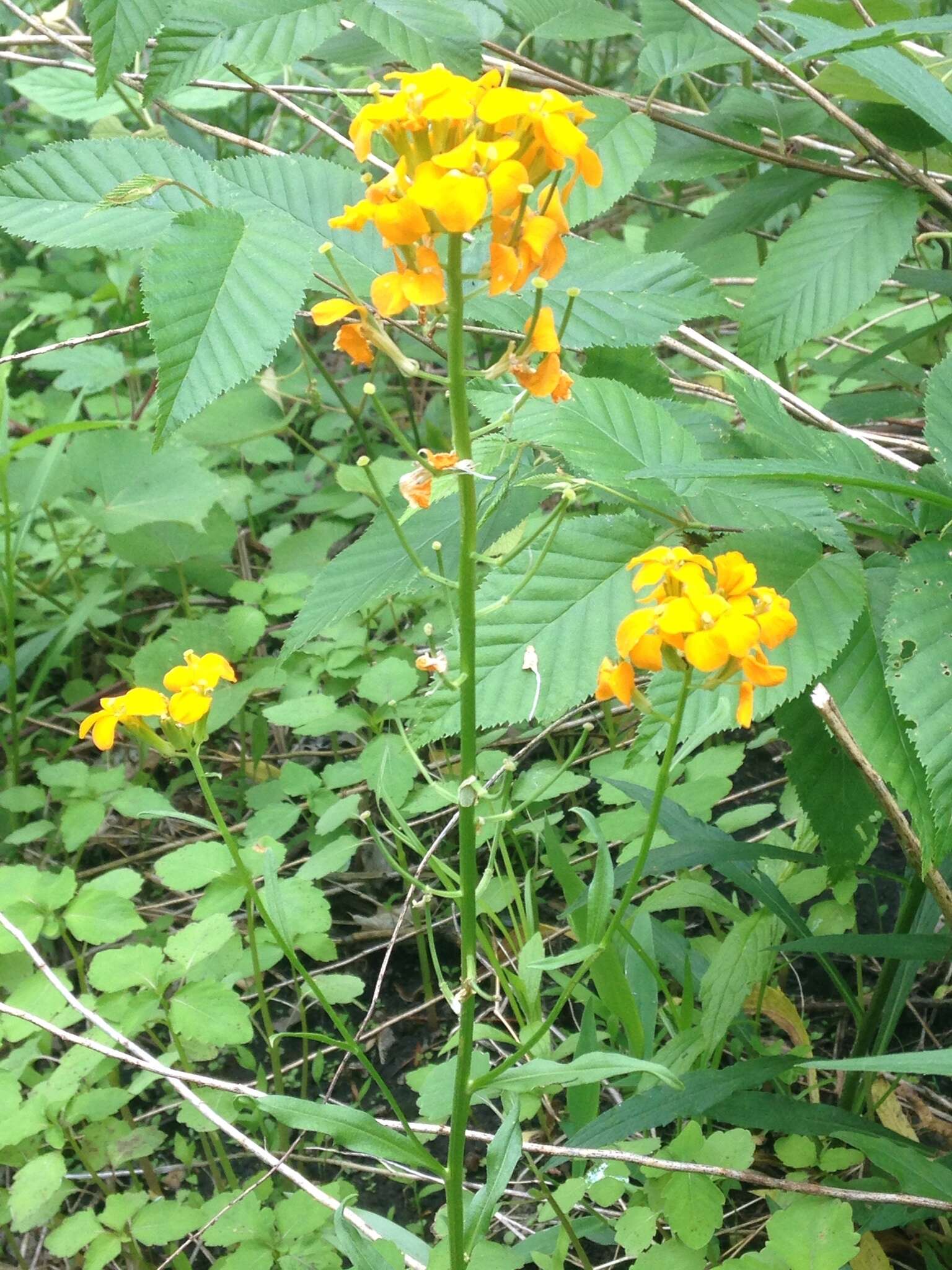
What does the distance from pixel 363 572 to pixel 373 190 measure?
750mm

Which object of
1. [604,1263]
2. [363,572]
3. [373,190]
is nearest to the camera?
[373,190]

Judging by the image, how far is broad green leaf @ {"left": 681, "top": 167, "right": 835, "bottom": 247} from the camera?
1805 millimetres

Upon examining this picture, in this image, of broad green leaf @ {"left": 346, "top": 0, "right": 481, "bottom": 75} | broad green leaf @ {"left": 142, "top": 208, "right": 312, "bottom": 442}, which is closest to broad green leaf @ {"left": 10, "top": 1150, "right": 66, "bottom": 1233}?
broad green leaf @ {"left": 142, "top": 208, "right": 312, "bottom": 442}

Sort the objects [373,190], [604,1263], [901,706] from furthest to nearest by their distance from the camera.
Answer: [604,1263] < [901,706] < [373,190]

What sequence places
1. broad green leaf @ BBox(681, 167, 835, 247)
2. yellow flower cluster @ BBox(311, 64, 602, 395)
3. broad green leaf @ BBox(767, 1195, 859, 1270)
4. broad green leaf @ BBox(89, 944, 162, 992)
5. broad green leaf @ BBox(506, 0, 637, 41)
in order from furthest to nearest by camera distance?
broad green leaf @ BBox(681, 167, 835, 247)
broad green leaf @ BBox(506, 0, 637, 41)
broad green leaf @ BBox(89, 944, 162, 992)
broad green leaf @ BBox(767, 1195, 859, 1270)
yellow flower cluster @ BBox(311, 64, 602, 395)

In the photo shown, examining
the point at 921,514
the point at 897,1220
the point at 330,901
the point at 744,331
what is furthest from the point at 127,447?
the point at 897,1220

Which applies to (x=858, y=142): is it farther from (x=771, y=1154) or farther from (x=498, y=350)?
(x=771, y=1154)

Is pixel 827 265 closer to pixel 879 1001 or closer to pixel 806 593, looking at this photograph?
pixel 806 593

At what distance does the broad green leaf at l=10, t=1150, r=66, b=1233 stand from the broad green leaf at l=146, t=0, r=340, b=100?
1.31 m

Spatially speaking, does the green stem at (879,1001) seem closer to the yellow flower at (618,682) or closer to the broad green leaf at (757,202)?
the yellow flower at (618,682)

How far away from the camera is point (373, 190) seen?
0.72m

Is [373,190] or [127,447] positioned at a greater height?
[373,190]

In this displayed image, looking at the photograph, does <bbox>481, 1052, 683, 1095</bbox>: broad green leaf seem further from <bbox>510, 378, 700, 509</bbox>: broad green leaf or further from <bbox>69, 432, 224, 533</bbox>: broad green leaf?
<bbox>69, 432, 224, 533</bbox>: broad green leaf

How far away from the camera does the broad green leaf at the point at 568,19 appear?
1.68 meters
